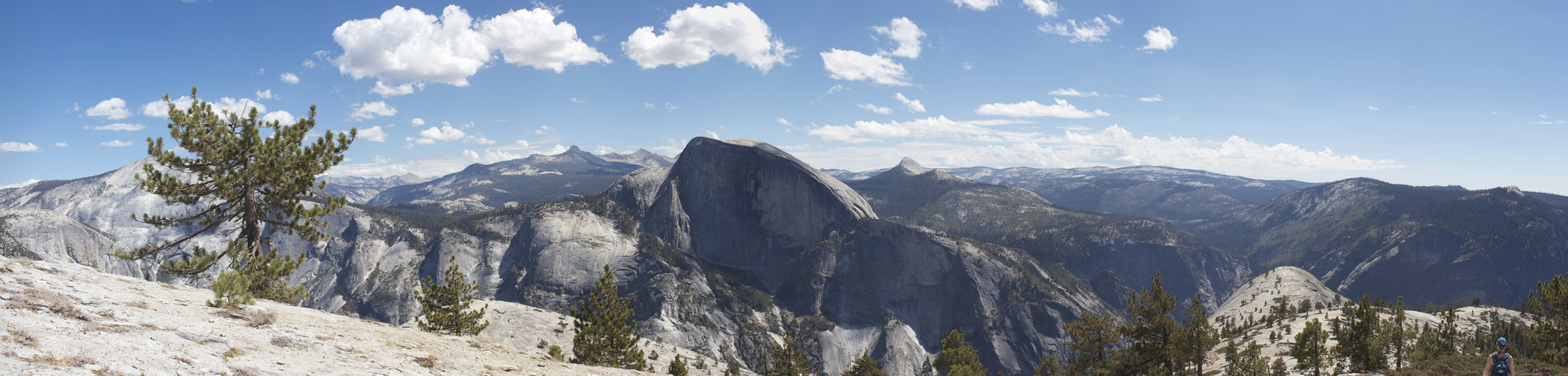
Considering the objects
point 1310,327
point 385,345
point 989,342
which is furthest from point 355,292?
point 1310,327

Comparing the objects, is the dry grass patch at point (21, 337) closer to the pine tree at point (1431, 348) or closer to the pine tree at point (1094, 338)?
the pine tree at point (1094, 338)

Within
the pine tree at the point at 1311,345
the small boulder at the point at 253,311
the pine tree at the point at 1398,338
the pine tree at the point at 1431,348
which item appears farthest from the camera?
the pine tree at the point at 1398,338

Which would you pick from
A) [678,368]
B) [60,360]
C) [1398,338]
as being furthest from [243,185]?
[1398,338]

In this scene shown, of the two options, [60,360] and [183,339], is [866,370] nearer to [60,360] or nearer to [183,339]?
[183,339]

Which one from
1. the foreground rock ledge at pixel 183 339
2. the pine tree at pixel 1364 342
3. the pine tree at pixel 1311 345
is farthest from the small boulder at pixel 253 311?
the pine tree at pixel 1364 342

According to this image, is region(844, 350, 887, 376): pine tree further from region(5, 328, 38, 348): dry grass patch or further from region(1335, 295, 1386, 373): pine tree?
region(5, 328, 38, 348): dry grass patch

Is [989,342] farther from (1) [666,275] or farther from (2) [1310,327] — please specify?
(2) [1310,327]
